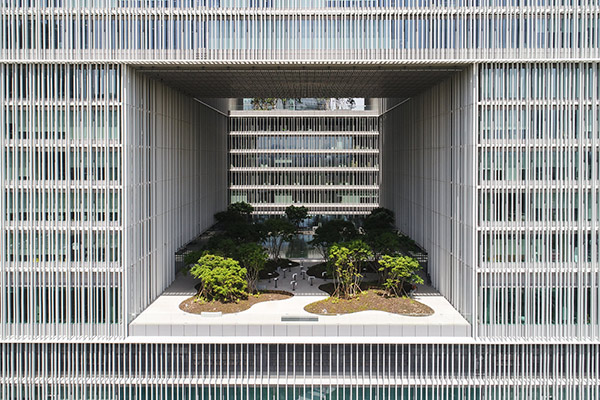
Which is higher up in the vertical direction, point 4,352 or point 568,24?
point 568,24

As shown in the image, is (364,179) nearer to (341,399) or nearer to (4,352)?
(341,399)

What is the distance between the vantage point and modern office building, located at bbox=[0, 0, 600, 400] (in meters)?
28.3

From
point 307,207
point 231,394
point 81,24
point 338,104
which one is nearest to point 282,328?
point 231,394

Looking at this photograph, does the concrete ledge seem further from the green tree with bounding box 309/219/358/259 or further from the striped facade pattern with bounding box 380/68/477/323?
the green tree with bounding box 309/219/358/259

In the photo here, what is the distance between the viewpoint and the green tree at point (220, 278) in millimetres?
32000

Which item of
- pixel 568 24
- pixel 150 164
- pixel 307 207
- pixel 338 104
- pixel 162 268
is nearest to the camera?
pixel 568 24

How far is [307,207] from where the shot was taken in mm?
72062

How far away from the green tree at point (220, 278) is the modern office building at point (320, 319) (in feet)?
10.8

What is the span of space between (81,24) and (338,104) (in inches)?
2414

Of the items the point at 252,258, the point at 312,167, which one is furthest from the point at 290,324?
the point at 312,167

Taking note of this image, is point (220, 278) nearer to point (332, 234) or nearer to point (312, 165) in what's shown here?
point (332, 234)

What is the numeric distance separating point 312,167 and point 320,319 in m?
44.0

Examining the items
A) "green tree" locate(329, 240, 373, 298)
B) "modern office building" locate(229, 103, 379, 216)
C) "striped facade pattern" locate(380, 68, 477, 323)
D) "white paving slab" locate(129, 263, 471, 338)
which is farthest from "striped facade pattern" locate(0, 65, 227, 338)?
"modern office building" locate(229, 103, 379, 216)

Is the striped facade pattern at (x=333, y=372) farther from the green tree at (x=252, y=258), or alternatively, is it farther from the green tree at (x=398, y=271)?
the green tree at (x=252, y=258)
